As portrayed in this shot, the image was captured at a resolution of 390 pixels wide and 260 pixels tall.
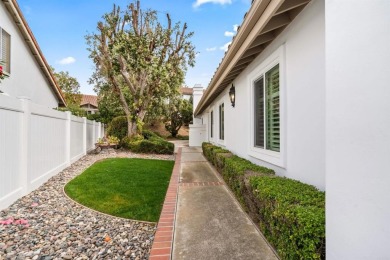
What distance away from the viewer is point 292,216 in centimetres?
206

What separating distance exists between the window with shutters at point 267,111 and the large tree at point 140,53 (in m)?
10.5

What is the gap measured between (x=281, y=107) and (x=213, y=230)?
2277 mm

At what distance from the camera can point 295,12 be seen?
3359 millimetres

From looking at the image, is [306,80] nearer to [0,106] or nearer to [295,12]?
[295,12]

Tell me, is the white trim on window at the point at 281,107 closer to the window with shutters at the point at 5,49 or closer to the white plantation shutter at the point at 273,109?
the white plantation shutter at the point at 273,109

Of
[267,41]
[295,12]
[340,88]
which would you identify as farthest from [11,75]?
[340,88]

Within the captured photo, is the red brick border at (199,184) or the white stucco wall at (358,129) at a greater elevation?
the white stucco wall at (358,129)

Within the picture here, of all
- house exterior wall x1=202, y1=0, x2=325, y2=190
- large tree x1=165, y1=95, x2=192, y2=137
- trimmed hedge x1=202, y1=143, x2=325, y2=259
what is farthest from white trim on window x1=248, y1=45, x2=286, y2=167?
large tree x1=165, y1=95, x2=192, y2=137

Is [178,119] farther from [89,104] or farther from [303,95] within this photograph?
[303,95]

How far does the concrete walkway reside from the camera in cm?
271

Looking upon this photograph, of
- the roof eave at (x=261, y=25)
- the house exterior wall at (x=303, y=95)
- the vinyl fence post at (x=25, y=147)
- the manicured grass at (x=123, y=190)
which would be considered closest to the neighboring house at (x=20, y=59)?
the vinyl fence post at (x=25, y=147)

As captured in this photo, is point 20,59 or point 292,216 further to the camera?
point 20,59

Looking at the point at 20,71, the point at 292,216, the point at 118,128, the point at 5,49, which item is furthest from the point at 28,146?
the point at 118,128

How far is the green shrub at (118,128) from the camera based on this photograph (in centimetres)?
1641
